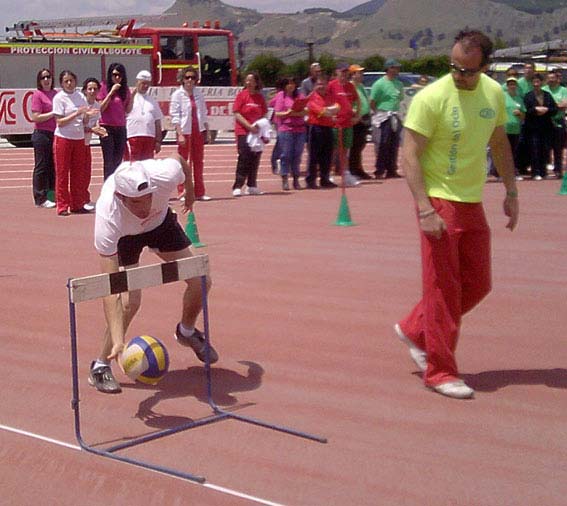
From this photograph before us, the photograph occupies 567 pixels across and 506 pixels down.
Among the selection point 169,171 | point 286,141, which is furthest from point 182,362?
point 286,141

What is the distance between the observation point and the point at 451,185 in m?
6.40

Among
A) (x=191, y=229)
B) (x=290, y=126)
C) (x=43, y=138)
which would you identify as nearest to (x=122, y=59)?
(x=290, y=126)

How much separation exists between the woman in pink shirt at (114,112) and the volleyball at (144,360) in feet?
30.3

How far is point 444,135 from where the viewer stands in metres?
6.35

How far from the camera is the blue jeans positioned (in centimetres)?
1781

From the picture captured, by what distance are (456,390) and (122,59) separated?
89.4 feet

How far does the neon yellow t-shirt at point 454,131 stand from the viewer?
248 inches

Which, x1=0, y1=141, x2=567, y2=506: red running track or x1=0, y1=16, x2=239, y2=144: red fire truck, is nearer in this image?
x1=0, y1=141, x2=567, y2=506: red running track

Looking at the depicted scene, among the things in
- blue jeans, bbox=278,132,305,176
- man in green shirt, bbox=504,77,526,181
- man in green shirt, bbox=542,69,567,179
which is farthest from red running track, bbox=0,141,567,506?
man in green shirt, bbox=542,69,567,179

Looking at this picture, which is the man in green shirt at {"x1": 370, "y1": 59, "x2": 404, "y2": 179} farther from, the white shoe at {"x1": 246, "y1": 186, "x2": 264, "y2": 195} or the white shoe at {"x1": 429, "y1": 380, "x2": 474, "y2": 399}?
the white shoe at {"x1": 429, "y1": 380, "x2": 474, "y2": 399}

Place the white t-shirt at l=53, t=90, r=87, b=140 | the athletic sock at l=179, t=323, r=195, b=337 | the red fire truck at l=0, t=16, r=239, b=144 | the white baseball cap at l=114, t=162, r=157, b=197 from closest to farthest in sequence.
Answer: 1. the white baseball cap at l=114, t=162, r=157, b=197
2. the athletic sock at l=179, t=323, r=195, b=337
3. the white t-shirt at l=53, t=90, r=87, b=140
4. the red fire truck at l=0, t=16, r=239, b=144

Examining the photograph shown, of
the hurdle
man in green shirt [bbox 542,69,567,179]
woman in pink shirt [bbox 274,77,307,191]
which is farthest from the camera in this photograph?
man in green shirt [bbox 542,69,567,179]

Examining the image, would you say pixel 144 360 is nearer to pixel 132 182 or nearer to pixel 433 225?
pixel 132 182

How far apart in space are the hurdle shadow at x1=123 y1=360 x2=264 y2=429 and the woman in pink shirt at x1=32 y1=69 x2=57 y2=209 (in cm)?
841
